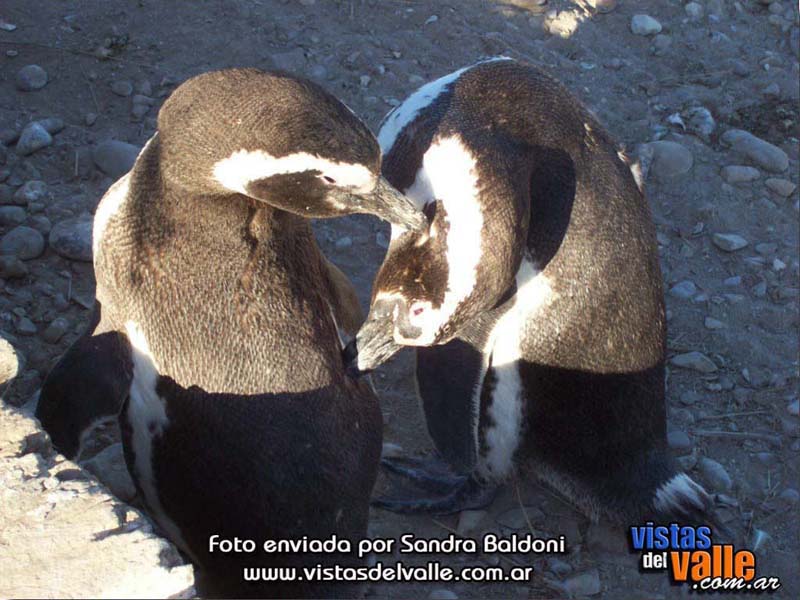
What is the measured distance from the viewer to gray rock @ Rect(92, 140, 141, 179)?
370 centimetres

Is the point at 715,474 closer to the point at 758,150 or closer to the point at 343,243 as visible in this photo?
the point at 343,243

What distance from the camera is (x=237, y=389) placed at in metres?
2.37

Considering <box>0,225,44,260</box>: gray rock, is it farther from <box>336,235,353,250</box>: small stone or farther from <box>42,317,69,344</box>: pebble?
<box>336,235,353,250</box>: small stone

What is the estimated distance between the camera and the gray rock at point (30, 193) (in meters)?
3.60

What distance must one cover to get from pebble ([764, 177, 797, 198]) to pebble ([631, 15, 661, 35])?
0.97 meters

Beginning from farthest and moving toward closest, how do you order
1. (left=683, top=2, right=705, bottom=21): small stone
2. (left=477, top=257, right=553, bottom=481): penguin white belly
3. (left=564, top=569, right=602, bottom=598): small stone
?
(left=683, top=2, right=705, bottom=21): small stone → (left=564, top=569, right=602, bottom=598): small stone → (left=477, top=257, right=553, bottom=481): penguin white belly

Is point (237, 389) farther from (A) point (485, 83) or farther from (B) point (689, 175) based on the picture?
(B) point (689, 175)

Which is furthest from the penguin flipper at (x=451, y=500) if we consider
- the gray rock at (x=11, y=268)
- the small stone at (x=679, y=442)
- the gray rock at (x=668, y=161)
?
the gray rock at (x=668, y=161)

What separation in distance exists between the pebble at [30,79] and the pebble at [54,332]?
112 cm

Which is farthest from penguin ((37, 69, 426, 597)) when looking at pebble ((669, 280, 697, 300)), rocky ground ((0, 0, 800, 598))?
pebble ((669, 280, 697, 300))

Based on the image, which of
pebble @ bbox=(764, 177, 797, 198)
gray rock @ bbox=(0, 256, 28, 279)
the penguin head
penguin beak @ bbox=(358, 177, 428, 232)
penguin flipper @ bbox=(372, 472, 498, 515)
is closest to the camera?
the penguin head

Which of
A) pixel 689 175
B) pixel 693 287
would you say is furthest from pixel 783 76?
pixel 693 287

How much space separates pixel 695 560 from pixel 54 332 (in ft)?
6.44

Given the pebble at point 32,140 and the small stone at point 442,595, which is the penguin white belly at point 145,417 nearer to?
the small stone at point 442,595
